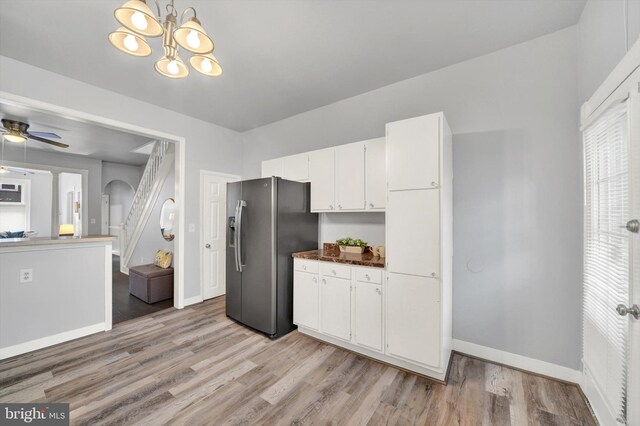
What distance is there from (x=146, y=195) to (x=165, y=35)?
483 cm

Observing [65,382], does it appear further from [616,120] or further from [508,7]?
[508,7]

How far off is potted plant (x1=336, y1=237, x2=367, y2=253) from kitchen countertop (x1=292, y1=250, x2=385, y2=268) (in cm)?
7

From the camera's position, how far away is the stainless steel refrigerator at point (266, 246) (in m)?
2.81

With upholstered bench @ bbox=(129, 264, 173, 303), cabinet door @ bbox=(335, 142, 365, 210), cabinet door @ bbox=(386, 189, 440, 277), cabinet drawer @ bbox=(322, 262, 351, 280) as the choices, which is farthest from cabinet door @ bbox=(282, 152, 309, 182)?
upholstered bench @ bbox=(129, 264, 173, 303)

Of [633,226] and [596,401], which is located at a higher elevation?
[633,226]

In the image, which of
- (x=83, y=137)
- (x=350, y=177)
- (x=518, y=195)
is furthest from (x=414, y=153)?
(x=83, y=137)

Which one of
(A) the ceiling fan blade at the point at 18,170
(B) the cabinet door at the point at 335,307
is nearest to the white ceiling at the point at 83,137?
(A) the ceiling fan blade at the point at 18,170

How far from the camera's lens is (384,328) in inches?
89.1

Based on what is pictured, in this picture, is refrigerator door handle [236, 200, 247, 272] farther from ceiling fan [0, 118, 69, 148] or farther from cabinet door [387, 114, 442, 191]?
ceiling fan [0, 118, 69, 148]

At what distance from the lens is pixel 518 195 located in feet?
7.38

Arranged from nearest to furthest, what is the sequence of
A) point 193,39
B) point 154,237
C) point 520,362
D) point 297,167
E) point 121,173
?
point 193,39 → point 520,362 → point 297,167 → point 154,237 → point 121,173

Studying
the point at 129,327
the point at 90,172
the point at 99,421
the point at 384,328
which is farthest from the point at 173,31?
the point at 90,172

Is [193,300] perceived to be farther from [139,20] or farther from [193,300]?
[139,20]

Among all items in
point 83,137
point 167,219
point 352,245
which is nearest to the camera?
point 352,245
